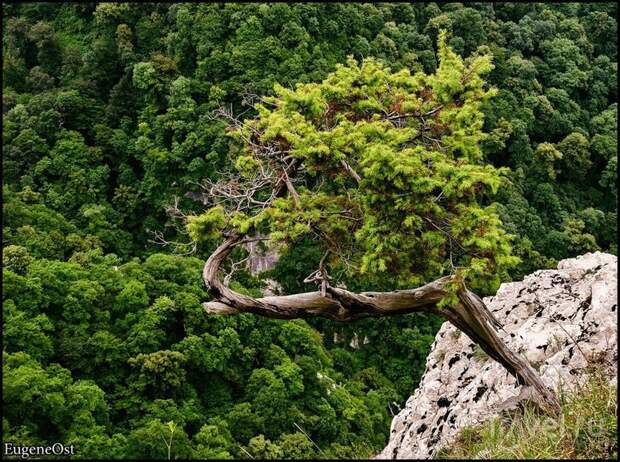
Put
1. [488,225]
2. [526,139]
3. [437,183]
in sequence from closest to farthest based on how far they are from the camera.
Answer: [437,183] → [488,225] → [526,139]

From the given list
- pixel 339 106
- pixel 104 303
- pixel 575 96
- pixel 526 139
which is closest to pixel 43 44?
pixel 104 303

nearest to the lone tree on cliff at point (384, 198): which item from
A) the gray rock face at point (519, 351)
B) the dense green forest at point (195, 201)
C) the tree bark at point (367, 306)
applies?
the tree bark at point (367, 306)

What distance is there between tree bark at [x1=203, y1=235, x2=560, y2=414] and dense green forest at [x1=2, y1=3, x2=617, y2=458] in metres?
0.48

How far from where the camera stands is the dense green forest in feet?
91.1

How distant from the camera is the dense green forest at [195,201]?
27.8 metres

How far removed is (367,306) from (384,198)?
202 cm

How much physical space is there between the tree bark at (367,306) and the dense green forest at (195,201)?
0.48 metres

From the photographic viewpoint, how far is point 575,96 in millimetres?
63844

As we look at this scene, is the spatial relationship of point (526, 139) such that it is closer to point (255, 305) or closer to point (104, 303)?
point (104, 303)

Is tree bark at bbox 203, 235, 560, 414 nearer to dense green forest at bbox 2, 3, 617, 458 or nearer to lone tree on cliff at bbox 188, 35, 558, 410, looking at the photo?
lone tree on cliff at bbox 188, 35, 558, 410

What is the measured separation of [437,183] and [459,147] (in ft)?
3.98

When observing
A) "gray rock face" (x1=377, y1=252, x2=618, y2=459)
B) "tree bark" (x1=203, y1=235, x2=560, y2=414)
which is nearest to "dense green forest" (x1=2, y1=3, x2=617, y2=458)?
"tree bark" (x1=203, y1=235, x2=560, y2=414)

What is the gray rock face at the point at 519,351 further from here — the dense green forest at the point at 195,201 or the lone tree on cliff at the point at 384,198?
the dense green forest at the point at 195,201

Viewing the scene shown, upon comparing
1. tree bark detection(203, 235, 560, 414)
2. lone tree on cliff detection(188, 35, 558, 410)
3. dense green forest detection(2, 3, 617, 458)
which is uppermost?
lone tree on cliff detection(188, 35, 558, 410)
